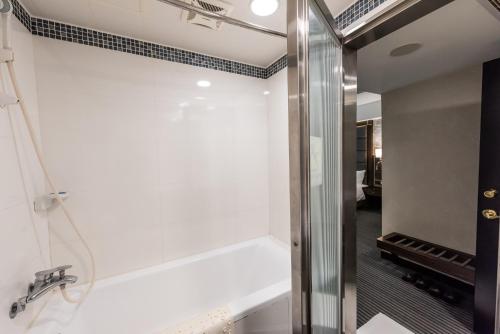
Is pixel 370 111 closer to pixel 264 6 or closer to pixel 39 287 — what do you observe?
pixel 264 6

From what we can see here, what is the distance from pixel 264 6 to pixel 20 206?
1.76m

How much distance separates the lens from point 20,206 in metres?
1.06

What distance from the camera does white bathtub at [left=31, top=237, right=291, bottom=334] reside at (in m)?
1.24

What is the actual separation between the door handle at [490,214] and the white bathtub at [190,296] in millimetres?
1460

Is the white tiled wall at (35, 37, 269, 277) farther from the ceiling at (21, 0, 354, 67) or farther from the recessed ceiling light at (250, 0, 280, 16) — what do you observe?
the recessed ceiling light at (250, 0, 280, 16)

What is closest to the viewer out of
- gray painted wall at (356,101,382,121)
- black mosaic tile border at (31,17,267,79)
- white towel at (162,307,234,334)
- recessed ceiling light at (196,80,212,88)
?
white towel at (162,307,234,334)

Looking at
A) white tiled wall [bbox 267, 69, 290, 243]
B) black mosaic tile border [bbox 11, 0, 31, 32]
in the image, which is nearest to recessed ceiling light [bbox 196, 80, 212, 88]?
white tiled wall [bbox 267, 69, 290, 243]

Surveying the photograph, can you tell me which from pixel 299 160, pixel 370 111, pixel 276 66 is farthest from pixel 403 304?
pixel 370 111

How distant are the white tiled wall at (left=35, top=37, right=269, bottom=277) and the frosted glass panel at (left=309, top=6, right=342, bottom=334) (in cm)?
110

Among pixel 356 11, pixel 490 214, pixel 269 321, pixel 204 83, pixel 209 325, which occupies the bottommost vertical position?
pixel 269 321

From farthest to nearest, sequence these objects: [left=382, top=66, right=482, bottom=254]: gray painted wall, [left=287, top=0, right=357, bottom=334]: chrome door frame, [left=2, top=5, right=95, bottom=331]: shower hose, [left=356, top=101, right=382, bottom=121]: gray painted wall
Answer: [left=356, top=101, right=382, bottom=121]: gray painted wall, [left=382, top=66, right=482, bottom=254]: gray painted wall, [left=2, top=5, right=95, bottom=331]: shower hose, [left=287, top=0, right=357, bottom=334]: chrome door frame

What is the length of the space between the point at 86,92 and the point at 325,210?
1.76 m

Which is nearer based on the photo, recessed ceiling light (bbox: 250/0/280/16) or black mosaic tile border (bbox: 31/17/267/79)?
recessed ceiling light (bbox: 250/0/280/16)

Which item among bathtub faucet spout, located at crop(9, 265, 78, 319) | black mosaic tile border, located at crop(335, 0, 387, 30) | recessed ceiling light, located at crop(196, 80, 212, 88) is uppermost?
black mosaic tile border, located at crop(335, 0, 387, 30)
